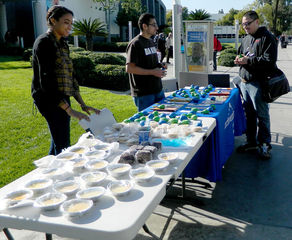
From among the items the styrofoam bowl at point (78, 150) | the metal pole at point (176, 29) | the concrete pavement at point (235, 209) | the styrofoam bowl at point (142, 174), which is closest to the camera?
the styrofoam bowl at point (142, 174)

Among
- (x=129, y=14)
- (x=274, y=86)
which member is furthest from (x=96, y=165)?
(x=129, y=14)

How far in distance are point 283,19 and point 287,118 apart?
75.2 meters

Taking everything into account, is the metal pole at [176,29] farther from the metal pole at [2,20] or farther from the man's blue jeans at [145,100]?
the metal pole at [2,20]

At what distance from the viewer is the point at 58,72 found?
3000 millimetres

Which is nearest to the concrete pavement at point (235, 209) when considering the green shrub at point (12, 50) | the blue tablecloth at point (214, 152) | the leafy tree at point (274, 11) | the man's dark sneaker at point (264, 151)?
the man's dark sneaker at point (264, 151)

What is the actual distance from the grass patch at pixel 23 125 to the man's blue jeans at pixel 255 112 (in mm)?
2726

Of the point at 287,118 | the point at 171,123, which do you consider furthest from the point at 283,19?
the point at 171,123

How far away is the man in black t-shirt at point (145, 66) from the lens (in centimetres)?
417

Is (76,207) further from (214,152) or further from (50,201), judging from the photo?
(214,152)

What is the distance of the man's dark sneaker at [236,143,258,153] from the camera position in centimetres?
525

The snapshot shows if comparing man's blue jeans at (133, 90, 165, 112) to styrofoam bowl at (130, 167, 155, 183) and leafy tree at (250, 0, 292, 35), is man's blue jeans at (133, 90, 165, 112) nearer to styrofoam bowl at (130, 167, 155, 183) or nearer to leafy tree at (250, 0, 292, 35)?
styrofoam bowl at (130, 167, 155, 183)

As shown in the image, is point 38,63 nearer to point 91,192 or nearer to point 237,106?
point 91,192

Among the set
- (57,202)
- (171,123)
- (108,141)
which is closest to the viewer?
(57,202)

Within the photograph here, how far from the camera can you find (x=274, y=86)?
4.60 m
